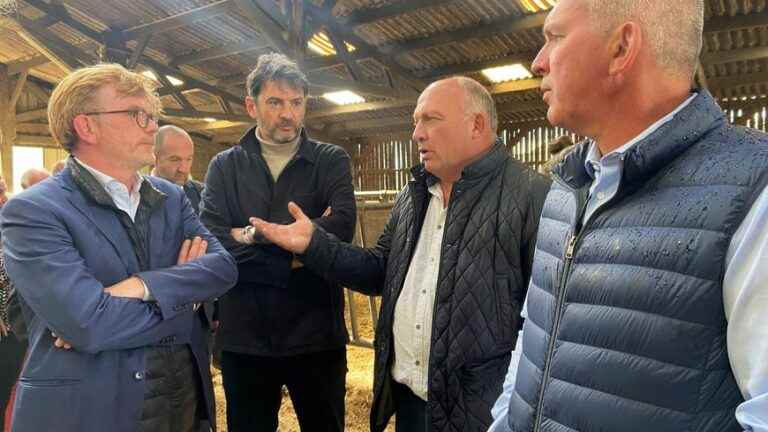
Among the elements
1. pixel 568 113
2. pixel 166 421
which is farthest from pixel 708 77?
pixel 166 421

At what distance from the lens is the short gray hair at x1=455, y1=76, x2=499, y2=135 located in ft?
6.87

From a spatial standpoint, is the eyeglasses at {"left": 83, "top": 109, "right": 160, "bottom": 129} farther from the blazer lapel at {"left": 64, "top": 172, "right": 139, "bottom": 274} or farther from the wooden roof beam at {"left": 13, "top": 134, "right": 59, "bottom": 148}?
the wooden roof beam at {"left": 13, "top": 134, "right": 59, "bottom": 148}

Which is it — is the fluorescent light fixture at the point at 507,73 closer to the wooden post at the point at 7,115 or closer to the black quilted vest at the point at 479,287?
the black quilted vest at the point at 479,287

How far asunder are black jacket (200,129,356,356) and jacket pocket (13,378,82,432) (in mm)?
801

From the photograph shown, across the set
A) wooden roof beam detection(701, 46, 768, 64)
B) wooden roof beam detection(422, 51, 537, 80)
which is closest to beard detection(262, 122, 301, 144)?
wooden roof beam detection(422, 51, 537, 80)

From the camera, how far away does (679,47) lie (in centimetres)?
99

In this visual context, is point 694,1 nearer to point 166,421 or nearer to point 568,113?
point 568,113

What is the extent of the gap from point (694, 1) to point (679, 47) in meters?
0.09

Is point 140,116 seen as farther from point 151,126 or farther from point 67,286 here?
point 67,286

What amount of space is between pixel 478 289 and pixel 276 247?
98 centimetres

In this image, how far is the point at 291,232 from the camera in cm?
224

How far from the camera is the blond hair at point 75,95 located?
6.17ft

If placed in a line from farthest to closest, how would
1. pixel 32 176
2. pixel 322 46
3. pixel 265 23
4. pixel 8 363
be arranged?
pixel 322 46, pixel 265 23, pixel 32 176, pixel 8 363

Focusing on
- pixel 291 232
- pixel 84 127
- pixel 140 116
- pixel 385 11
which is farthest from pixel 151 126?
pixel 385 11
